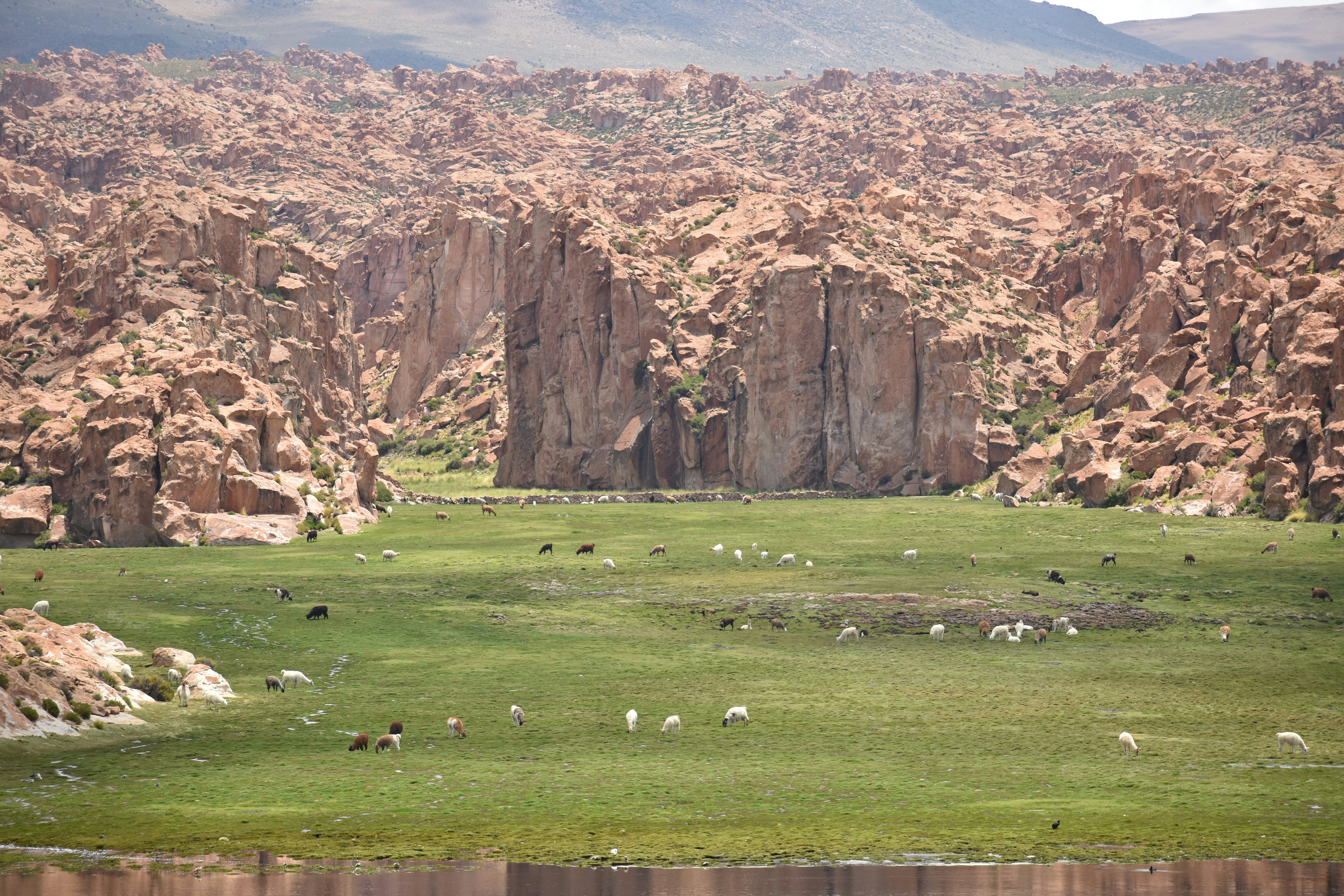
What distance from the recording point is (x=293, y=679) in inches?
1510

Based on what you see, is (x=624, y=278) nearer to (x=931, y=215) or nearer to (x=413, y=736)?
(x=931, y=215)

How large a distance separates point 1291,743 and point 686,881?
586 inches

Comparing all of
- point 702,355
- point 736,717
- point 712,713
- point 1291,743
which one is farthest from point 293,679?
point 702,355

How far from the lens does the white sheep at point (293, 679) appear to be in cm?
3806

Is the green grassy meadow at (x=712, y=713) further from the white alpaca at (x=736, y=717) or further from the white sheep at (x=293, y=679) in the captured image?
the white alpaca at (x=736, y=717)

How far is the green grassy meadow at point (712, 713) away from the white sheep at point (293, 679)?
1.35 ft

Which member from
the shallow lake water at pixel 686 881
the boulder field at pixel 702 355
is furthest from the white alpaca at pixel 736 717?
the boulder field at pixel 702 355

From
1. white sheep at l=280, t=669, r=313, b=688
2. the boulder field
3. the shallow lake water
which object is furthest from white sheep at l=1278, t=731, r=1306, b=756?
the boulder field

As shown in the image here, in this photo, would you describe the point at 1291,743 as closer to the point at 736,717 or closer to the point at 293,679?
the point at 736,717

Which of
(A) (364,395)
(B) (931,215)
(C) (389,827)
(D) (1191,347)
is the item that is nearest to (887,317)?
(D) (1191,347)

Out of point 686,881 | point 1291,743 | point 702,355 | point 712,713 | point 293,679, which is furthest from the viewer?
point 702,355

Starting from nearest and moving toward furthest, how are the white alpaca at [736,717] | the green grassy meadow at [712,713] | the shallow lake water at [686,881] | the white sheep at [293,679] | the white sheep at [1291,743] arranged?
the shallow lake water at [686,881], the green grassy meadow at [712,713], the white sheep at [1291,743], the white alpaca at [736,717], the white sheep at [293,679]

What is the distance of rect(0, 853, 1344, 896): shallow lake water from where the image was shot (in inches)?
850

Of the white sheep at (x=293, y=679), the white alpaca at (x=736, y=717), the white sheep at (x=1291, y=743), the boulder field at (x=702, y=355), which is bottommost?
the white sheep at (x=293, y=679)
